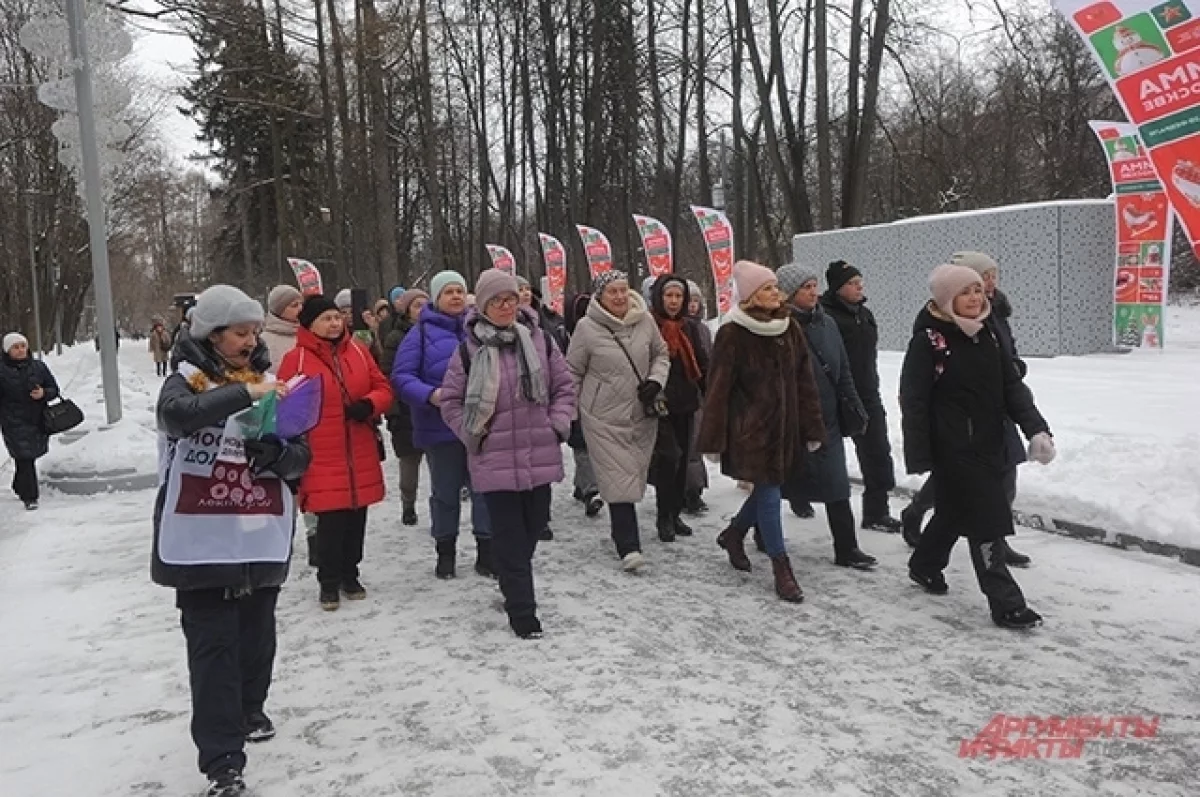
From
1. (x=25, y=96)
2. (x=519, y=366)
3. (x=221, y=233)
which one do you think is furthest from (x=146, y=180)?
(x=519, y=366)

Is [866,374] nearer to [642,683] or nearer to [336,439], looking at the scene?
[642,683]

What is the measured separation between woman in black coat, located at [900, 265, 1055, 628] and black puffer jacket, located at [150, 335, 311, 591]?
3.10m

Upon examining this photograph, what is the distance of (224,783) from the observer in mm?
3334

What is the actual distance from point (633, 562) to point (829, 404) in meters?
1.57

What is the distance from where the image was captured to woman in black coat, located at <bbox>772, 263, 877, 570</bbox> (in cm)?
585

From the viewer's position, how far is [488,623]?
5.18 metres

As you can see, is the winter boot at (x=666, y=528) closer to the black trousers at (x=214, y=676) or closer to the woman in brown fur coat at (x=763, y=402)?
the woman in brown fur coat at (x=763, y=402)

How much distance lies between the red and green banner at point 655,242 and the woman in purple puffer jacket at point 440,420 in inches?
506

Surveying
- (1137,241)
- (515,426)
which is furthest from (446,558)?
(1137,241)

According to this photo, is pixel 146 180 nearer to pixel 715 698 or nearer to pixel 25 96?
pixel 25 96

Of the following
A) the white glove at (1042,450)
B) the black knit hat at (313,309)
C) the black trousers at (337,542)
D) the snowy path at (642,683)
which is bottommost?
the snowy path at (642,683)

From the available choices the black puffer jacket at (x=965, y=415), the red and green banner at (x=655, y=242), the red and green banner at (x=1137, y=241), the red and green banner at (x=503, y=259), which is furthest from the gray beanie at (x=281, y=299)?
the red and green banner at (x=503, y=259)

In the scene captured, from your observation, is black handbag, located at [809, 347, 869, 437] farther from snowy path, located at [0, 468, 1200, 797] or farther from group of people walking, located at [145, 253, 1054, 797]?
snowy path, located at [0, 468, 1200, 797]

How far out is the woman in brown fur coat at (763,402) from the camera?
17.5ft
